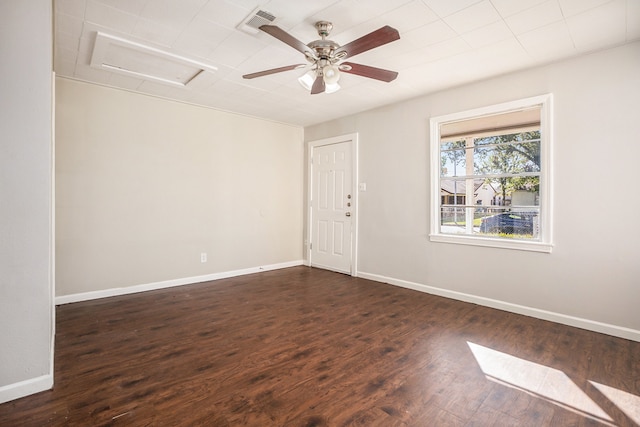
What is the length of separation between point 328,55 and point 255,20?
601 millimetres

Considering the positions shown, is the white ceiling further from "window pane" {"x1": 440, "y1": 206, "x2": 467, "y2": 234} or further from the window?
"window pane" {"x1": 440, "y1": 206, "x2": 467, "y2": 234}

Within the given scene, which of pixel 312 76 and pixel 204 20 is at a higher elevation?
pixel 204 20

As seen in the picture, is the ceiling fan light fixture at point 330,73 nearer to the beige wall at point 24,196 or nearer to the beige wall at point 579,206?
the beige wall at point 24,196

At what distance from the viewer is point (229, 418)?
5.58ft

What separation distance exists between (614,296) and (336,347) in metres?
2.52

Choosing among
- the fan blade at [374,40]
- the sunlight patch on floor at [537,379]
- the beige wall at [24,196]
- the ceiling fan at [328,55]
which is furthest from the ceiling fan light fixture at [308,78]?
the sunlight patch on floor at [537,379]

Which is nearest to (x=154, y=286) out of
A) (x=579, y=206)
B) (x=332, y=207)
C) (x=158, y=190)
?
(x=158, y=190)

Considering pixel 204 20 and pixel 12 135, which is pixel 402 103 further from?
pixel 12 135

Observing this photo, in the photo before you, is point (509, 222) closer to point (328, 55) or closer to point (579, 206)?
point (579, 206)

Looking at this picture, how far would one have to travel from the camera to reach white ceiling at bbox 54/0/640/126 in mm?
2252

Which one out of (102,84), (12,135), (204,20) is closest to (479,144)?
(204,20)

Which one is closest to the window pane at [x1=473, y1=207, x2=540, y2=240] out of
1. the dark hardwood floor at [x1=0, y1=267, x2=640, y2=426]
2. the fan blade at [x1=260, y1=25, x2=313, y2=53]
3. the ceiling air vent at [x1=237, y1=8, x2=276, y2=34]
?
the dark hardwood floor at [x1=0, y1=267, x2=640, y2=426]

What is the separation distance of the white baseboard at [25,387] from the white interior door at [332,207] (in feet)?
12.5

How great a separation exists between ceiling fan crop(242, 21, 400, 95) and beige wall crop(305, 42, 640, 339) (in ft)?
5.82
